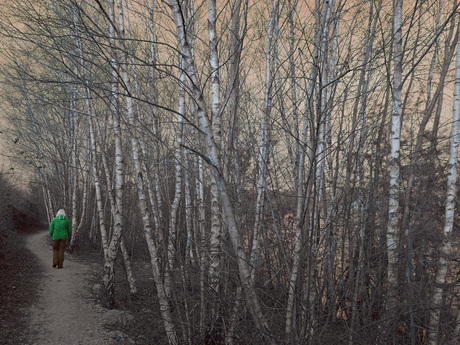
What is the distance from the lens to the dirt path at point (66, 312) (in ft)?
15.4

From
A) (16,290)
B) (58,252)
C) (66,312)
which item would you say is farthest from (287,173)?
(58,252)

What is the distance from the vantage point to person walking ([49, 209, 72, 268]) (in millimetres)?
7852

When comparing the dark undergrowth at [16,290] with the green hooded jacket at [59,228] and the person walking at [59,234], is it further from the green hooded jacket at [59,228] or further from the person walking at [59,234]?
the green hooded jacket at [59,228]

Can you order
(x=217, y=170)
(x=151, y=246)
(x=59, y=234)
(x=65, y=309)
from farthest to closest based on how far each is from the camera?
1. (x=59, y=234)
2. (x=65, y=309)
3. (x=151, y=246)
4. (x=217, y=170)

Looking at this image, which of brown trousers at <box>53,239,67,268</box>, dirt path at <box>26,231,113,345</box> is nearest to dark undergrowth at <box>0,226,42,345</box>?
dirt path at <box>26,231,113,345</box>

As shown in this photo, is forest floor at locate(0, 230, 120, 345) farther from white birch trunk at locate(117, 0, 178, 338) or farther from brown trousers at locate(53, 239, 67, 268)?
white birch trunk at locate(117, 0, 178, 338)

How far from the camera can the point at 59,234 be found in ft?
25.7

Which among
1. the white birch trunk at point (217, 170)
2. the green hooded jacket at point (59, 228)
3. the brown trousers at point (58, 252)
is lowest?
the brown trousers at point (58, 252)

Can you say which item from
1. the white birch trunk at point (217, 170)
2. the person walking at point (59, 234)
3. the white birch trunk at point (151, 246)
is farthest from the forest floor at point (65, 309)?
the white birch trunk at point (217, 170)

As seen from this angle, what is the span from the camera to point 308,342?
8.79 ft

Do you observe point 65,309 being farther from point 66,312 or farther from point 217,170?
point 217,170

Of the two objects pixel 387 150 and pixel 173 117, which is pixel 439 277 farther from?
pixel 173 117

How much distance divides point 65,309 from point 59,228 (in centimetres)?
272

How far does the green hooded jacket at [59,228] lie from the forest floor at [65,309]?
32.6 inches
